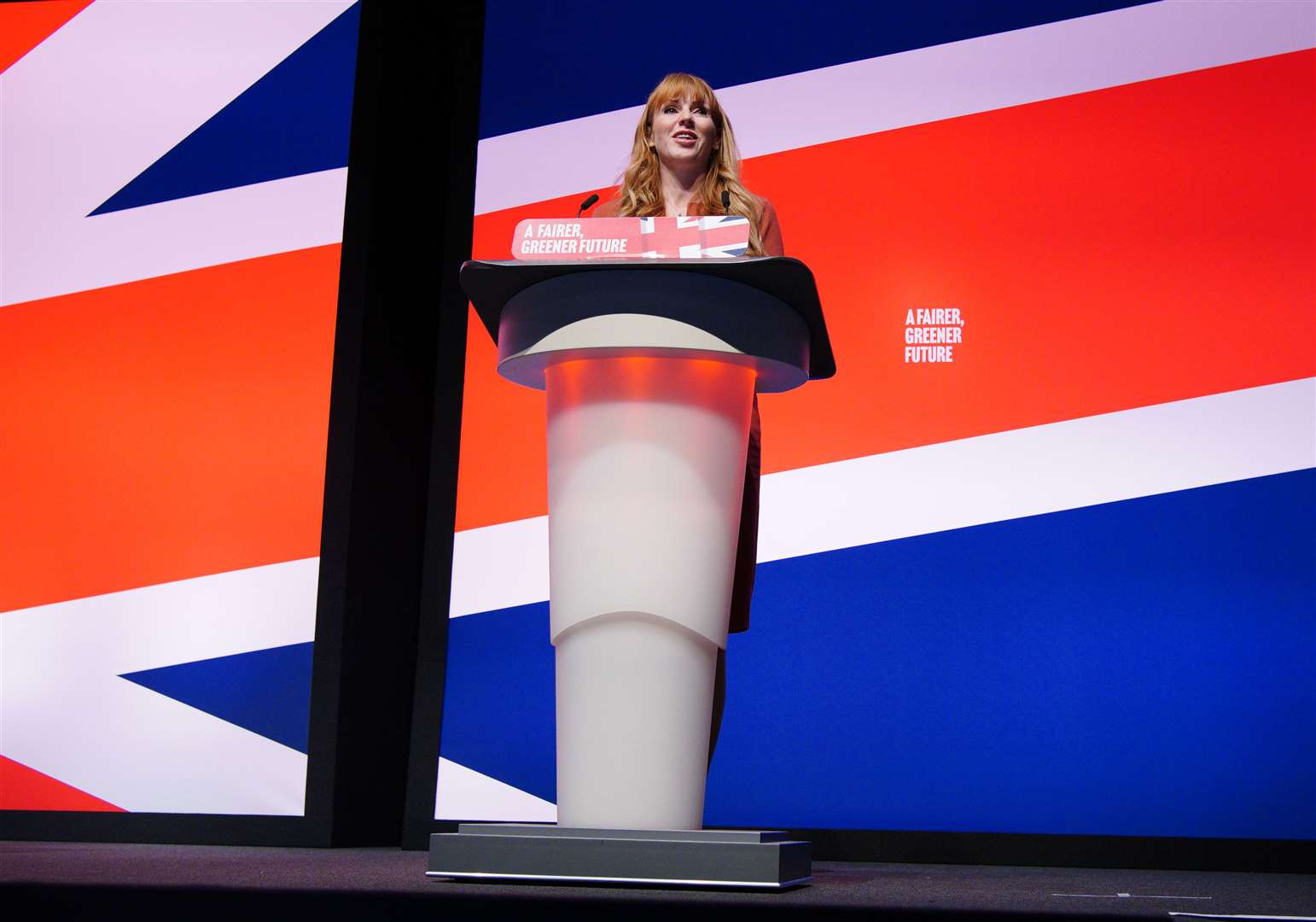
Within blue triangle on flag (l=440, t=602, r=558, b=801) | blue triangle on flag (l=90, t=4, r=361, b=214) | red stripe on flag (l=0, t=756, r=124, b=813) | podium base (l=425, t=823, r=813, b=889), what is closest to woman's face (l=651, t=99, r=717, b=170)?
podium base (l=425, t=823, r=813, b=889)

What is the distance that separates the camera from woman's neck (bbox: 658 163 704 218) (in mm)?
2068

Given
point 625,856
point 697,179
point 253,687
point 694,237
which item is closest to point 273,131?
point 253,687

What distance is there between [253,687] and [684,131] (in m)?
1.94

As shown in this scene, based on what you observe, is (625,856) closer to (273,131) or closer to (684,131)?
(684,131)

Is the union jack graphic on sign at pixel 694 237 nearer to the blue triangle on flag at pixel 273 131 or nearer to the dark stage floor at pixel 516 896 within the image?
the dark stage floor at pixel 516 896

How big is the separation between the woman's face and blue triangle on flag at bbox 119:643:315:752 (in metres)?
1.76

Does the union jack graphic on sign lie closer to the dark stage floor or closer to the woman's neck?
the woman's neck

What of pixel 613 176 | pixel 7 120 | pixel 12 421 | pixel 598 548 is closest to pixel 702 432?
pixel 598 548

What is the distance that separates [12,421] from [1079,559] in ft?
9.48

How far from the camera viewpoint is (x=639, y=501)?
4.83ft

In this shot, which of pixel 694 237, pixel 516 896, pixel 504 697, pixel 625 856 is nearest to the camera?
pixel 516 896

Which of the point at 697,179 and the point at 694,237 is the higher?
the point at 697,179

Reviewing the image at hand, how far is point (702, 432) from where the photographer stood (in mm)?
1499

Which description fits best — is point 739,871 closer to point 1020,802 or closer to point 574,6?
point 1020,802
